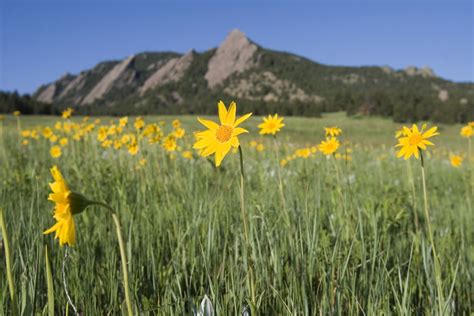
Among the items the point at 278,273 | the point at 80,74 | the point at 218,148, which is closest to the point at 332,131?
the point at 278,273

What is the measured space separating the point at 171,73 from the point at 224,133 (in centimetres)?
14253

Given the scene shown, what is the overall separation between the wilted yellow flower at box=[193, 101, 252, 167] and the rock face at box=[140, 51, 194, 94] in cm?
13364

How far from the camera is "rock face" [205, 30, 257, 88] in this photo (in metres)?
123

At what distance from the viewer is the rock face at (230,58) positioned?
123431 millimetres

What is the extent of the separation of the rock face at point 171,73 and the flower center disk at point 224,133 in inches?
5263

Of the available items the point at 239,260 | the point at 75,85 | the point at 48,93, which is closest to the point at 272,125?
the point at 239,260

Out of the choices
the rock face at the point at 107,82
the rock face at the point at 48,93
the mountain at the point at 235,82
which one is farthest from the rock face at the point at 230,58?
the rock face at the point at 48,93

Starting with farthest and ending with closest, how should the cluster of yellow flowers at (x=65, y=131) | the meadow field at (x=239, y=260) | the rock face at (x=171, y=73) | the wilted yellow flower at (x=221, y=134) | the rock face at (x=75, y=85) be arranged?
the rock face at (x=75, y=85) < the rock face at (x=171, y=73) < the cluster of yellow flowers at (x=65, y=131) < the meadow field at (x=239, y=260) < the wilted yellow flower at (x=221, y=134)

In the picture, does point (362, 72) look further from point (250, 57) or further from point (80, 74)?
point (80, 74)

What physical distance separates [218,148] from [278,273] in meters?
0.61

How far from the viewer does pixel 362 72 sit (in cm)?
11531

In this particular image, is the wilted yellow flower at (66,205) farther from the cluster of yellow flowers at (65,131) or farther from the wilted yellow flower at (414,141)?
Answer: the cluster of yellow flowers at (65,131)

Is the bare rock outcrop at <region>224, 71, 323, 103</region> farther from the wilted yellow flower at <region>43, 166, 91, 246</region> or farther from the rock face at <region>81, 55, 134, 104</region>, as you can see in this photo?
the wilted yellow flower at <region>43, 166, 91, 246</region>

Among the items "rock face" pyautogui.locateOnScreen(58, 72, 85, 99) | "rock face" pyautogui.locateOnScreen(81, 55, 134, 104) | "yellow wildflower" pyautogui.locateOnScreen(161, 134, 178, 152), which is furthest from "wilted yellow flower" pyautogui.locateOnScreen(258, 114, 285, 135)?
"rock face" pyautogui.locateOnScreen(58, 72, 85, 99)
